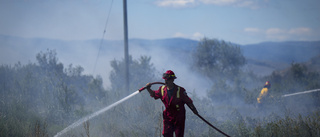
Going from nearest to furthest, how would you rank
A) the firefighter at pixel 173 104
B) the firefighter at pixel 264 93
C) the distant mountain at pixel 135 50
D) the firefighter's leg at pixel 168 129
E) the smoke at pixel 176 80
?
the firefighter at pixel 173 104
the firefighter's leg at pixel 168 129
the smoke at pixel 176 80
the firefighter at pixel 264 93
the distant mountain at pixel 135 50

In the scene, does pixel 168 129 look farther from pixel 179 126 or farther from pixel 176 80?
pixel 176 80

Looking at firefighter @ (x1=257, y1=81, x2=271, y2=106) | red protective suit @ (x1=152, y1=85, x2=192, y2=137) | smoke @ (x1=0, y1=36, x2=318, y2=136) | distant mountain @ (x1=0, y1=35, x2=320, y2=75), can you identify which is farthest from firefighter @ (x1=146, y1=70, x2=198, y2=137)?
distant mountain @ (x1=0, y1=35, x2=320, y2=75)

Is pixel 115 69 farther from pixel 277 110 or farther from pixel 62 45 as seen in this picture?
pixel 62 45

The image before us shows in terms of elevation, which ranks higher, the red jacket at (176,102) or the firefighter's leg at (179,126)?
the red jacket at (176,102)

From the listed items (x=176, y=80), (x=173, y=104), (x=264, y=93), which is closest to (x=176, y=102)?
(x=173, y=104)

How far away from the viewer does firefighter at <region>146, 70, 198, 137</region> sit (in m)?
5.82

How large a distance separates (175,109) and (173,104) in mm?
114

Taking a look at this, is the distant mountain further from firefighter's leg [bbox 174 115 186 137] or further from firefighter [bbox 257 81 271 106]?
firefighter's leg [bbox 174 115 186 137]

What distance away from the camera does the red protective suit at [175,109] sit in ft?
19.1

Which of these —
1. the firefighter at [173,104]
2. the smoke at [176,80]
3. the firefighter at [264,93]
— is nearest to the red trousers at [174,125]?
the firefighter at [173,104]

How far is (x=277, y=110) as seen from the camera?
13.1m

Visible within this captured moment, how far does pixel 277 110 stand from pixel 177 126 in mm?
8533

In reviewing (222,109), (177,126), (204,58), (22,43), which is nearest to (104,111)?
(177,126)

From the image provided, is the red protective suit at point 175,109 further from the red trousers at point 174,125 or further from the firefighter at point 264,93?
the firefighter at point 264,93
